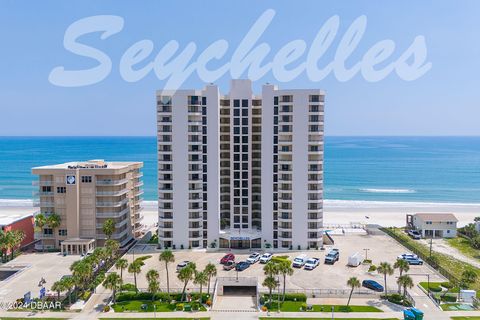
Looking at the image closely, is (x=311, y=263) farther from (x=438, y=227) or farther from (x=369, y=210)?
(x=369, y=210)

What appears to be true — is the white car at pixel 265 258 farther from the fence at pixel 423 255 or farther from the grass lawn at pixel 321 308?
the fence at pixel 423 255

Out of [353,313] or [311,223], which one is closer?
[353,313]

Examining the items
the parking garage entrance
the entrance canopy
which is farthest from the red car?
the entrance canopy

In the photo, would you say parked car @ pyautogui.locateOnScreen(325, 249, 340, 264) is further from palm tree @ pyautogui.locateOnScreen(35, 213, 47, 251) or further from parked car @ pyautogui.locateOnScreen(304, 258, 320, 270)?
palm tree @ pyautogui.locateOnScreen(35, 213, 47, 251)

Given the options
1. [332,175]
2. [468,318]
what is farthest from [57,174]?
[332,175]

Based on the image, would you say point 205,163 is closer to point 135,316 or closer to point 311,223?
point 311,223
